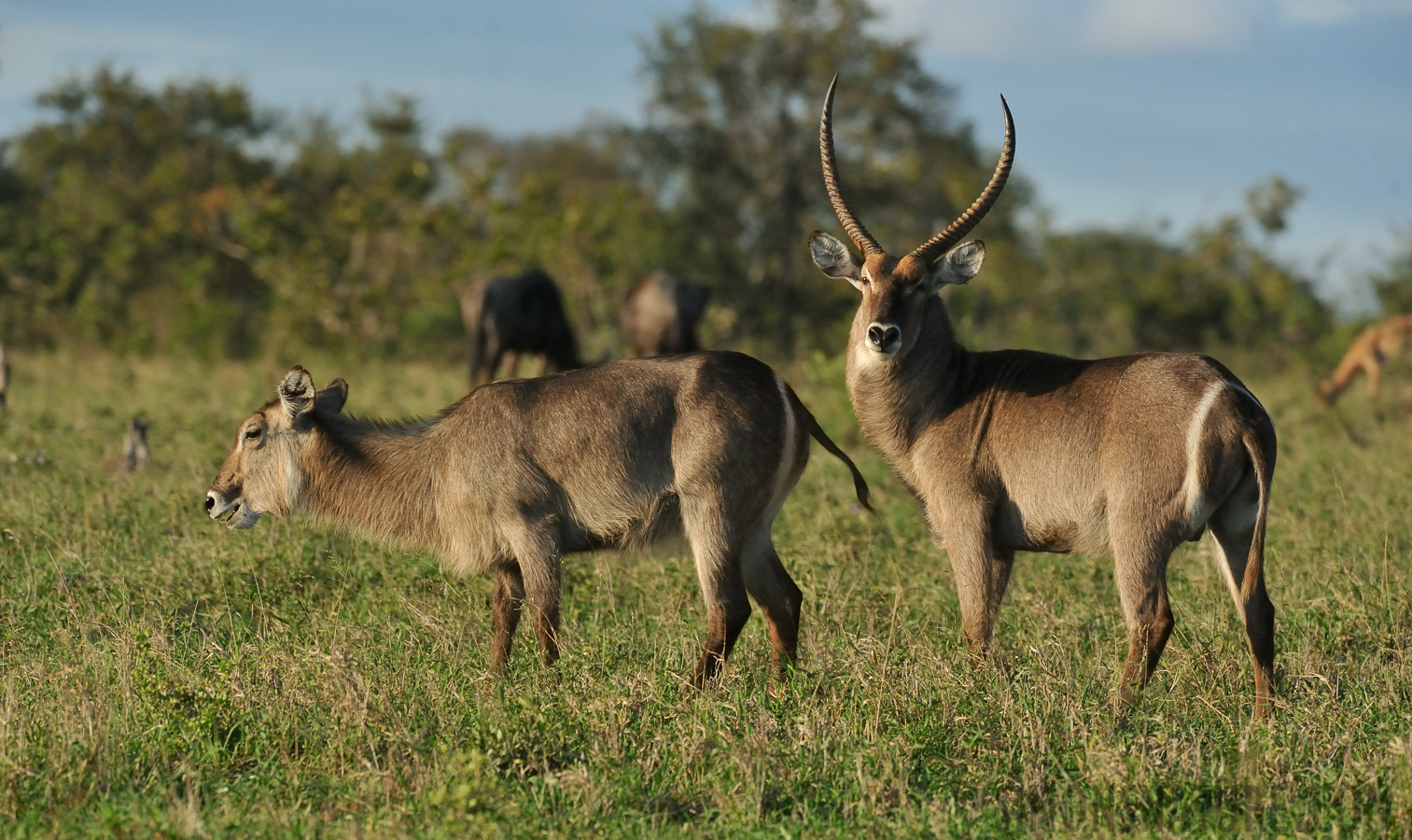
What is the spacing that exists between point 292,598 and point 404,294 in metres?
13.3

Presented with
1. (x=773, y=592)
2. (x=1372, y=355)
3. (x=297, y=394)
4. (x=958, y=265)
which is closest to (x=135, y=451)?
(x=297, y=394)

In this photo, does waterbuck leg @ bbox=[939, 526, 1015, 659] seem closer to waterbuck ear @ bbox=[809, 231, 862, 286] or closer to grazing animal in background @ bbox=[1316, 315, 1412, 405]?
waterbuck ear @ bbox=[809, 231, 862, 286]

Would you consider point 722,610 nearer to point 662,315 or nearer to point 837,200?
point 837,200

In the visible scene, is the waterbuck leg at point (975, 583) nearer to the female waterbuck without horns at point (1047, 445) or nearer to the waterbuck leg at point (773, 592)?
the female waterbuck without horns at point (1047, 445)

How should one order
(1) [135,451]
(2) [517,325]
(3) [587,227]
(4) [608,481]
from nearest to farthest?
(4) [608,481] → (1) [135,451] → (2) [517,325] → (3) [587,227]

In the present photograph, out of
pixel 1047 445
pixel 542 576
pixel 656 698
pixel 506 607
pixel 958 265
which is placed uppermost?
pixel 958 265

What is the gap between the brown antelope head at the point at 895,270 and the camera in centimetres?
500

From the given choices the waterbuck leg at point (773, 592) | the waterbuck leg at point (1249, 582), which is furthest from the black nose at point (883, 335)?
the waterbuck leg at point (1249, 582)

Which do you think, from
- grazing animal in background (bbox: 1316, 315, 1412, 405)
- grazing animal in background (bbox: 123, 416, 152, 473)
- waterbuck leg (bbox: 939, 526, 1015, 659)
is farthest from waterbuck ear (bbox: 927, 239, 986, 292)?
grazing animal in background (bbox: 1316, 315, 1412, 405)

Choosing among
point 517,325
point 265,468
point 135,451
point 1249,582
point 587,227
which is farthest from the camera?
point 587,227

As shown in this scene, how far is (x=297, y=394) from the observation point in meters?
5.29

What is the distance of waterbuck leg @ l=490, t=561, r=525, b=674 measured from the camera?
486 cm

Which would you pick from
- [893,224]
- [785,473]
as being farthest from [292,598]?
[893,224]

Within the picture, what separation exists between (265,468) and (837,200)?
7.80 ft
